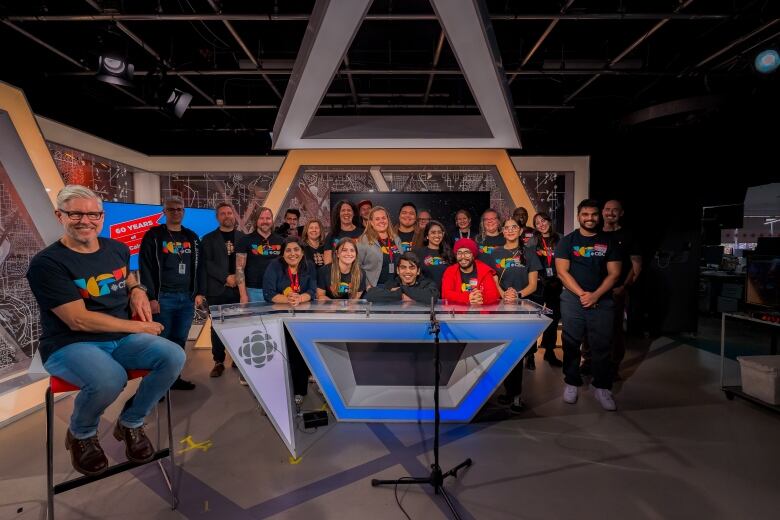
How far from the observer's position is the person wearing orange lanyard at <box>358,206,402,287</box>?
3941 millimetres

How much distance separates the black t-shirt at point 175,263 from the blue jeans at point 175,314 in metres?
0.07

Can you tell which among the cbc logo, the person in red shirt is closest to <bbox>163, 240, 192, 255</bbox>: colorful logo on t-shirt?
the cbc logo

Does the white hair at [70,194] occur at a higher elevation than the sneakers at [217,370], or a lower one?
higher

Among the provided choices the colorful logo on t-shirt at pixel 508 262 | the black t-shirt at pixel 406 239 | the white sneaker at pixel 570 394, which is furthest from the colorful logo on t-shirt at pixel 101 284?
the white sneaker at pixel 570 394

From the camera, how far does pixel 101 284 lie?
6.52 feet

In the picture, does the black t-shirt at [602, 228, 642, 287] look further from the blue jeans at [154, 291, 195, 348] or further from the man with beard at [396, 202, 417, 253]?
the blue jeans at [154, 291, 195, 348]

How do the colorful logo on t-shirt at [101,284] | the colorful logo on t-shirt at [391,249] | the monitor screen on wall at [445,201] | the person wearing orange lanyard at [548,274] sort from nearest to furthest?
the colorful logo on t-shirt at [101,284] → the colorful logo on t-shirt at [391,249] → the person wearing orange lanyard at [548,274] → the monitor screen on wall at [445,201]

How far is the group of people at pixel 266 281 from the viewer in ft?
6.11

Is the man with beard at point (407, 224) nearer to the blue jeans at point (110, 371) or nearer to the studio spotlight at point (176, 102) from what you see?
the blue jeans at point (110, 371)

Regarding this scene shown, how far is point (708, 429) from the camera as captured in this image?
3.09 metres

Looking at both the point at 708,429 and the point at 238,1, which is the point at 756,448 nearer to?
the point at 708,429

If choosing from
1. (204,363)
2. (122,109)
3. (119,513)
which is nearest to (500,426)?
(119,513)

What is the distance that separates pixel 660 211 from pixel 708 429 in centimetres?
393

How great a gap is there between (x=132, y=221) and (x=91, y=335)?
146 inches
